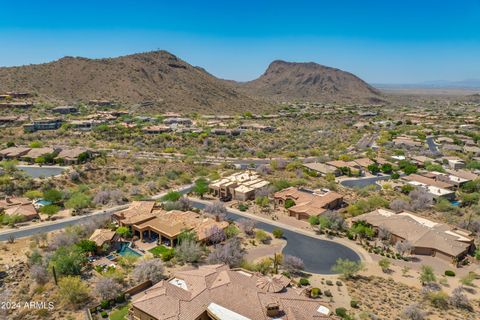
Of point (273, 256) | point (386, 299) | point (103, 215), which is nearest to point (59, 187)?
point (103, 215)

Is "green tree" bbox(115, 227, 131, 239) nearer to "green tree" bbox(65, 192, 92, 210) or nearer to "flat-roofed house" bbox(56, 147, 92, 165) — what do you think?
"green tree" bbox(65, 192, 92, 210)

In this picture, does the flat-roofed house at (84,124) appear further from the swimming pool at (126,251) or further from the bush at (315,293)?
the bush at (315,293)

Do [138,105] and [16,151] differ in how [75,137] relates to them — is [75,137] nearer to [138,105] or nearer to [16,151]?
[16,151]

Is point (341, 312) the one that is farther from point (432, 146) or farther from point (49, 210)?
point (432, 146)

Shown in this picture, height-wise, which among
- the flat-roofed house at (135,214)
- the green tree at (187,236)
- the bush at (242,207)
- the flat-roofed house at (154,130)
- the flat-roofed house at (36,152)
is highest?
the flat-roofed house at (154,130)

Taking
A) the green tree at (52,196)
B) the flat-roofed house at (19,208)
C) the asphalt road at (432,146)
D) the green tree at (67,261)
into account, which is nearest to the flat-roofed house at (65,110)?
the green tree at (52,196)

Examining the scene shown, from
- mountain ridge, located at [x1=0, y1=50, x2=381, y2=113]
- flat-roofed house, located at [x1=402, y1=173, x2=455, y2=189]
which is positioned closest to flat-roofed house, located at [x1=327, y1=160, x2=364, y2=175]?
flat-roofed house, located at [x1=402, y1=173, x2=455, y2=189]
